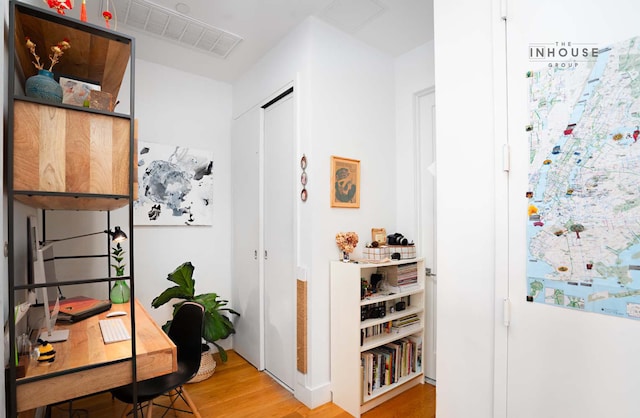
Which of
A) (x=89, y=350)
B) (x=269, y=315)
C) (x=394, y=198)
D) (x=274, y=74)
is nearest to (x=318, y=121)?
(x=274, y=74)

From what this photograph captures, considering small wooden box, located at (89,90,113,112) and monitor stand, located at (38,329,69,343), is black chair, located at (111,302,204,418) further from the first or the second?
small wooden box, located at (89,90,113,112)

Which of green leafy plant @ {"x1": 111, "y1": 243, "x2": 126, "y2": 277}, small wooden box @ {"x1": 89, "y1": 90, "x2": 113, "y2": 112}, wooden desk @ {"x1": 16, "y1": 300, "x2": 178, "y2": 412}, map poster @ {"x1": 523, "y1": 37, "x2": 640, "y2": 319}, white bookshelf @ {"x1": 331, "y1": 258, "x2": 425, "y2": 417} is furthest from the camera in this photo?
green leafy plant @ {"x1": 111, "y1": 243, "x2": 126, "y2": 277}

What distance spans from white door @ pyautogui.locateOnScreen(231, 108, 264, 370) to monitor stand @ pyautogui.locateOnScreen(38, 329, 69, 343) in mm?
1530

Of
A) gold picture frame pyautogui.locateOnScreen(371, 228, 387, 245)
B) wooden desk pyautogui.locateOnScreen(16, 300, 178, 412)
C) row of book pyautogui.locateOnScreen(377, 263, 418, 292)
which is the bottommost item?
wooden desk pyautogui.locateOnScreen(16, 300, 178, 412)

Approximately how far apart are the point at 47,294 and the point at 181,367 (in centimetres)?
88

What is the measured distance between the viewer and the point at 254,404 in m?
2.42

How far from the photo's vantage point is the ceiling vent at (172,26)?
230 centimetres

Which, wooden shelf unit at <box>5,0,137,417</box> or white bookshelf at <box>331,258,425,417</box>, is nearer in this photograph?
wooden shelf unit at <box>5,0,137,417</box>

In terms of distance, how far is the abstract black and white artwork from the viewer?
3.06 meters

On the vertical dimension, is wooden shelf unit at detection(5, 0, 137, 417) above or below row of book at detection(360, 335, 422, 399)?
above

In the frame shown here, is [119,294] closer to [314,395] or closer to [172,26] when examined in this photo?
[314,395]

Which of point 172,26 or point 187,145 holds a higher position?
point 172,26

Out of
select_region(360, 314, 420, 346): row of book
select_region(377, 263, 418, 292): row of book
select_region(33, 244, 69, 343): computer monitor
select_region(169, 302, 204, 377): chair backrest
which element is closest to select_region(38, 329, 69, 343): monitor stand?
select_region(33, 244, 69, 343): computer monitor

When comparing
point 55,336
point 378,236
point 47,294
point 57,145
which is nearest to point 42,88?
point 57,145
